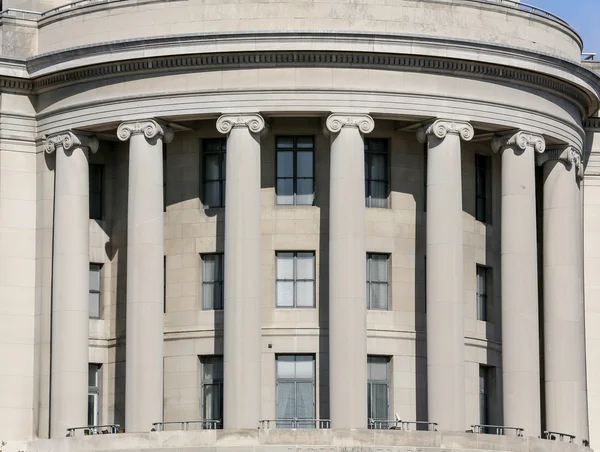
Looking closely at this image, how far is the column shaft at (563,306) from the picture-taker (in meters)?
81.6

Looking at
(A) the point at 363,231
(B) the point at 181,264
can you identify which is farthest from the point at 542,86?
(B) the point at 181,264

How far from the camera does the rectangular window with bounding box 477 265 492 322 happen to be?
270 feet

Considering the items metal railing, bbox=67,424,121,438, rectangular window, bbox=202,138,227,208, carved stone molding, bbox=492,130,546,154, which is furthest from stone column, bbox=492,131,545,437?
metal railing, bbox=67,424,121,438

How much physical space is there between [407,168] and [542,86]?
5691 millimetres

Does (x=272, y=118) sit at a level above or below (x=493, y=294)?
above

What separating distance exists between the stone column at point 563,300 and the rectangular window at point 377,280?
6.40m

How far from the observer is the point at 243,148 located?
255 feet

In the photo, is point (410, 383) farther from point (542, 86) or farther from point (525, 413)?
point (542, 86)

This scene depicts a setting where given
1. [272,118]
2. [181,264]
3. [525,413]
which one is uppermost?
[272,118]

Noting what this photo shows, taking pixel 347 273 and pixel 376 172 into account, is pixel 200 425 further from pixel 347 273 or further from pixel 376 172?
pixel 376 172

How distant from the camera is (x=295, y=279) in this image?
7994 cm

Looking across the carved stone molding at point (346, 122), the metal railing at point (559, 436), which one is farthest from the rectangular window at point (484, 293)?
the carved stone molding at point (346, 122)

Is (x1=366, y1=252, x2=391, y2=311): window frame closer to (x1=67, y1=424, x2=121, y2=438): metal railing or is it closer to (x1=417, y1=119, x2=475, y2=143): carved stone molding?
(x1=417, y1=119, x2=475, y2=143): carved stone molding

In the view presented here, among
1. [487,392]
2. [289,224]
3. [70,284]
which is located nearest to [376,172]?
[289,224]
